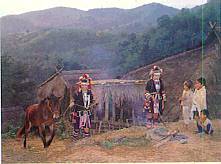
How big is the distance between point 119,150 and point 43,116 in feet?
1.89

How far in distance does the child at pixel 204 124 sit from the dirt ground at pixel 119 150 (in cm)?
3

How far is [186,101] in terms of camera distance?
3.03 metres

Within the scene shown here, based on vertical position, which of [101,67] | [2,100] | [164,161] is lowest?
[164,161]

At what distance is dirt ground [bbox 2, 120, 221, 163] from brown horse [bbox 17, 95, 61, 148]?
0.19 ft

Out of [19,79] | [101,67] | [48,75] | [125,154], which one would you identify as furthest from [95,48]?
[125,154]

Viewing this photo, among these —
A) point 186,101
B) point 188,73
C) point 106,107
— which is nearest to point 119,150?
point 106,107

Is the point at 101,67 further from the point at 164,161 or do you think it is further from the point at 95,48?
the point at 164,161

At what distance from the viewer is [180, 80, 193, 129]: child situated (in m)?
3.03

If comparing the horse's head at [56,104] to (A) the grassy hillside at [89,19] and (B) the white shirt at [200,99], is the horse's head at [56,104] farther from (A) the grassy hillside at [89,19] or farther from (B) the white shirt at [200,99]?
(B) the white shirt at [200,99]

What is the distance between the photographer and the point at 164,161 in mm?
3025

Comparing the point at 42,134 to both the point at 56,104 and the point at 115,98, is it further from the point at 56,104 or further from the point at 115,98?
the point at 115,98

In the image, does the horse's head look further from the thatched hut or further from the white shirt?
the white shirt

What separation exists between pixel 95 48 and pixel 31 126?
0.70m

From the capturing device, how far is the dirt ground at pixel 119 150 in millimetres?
3010
